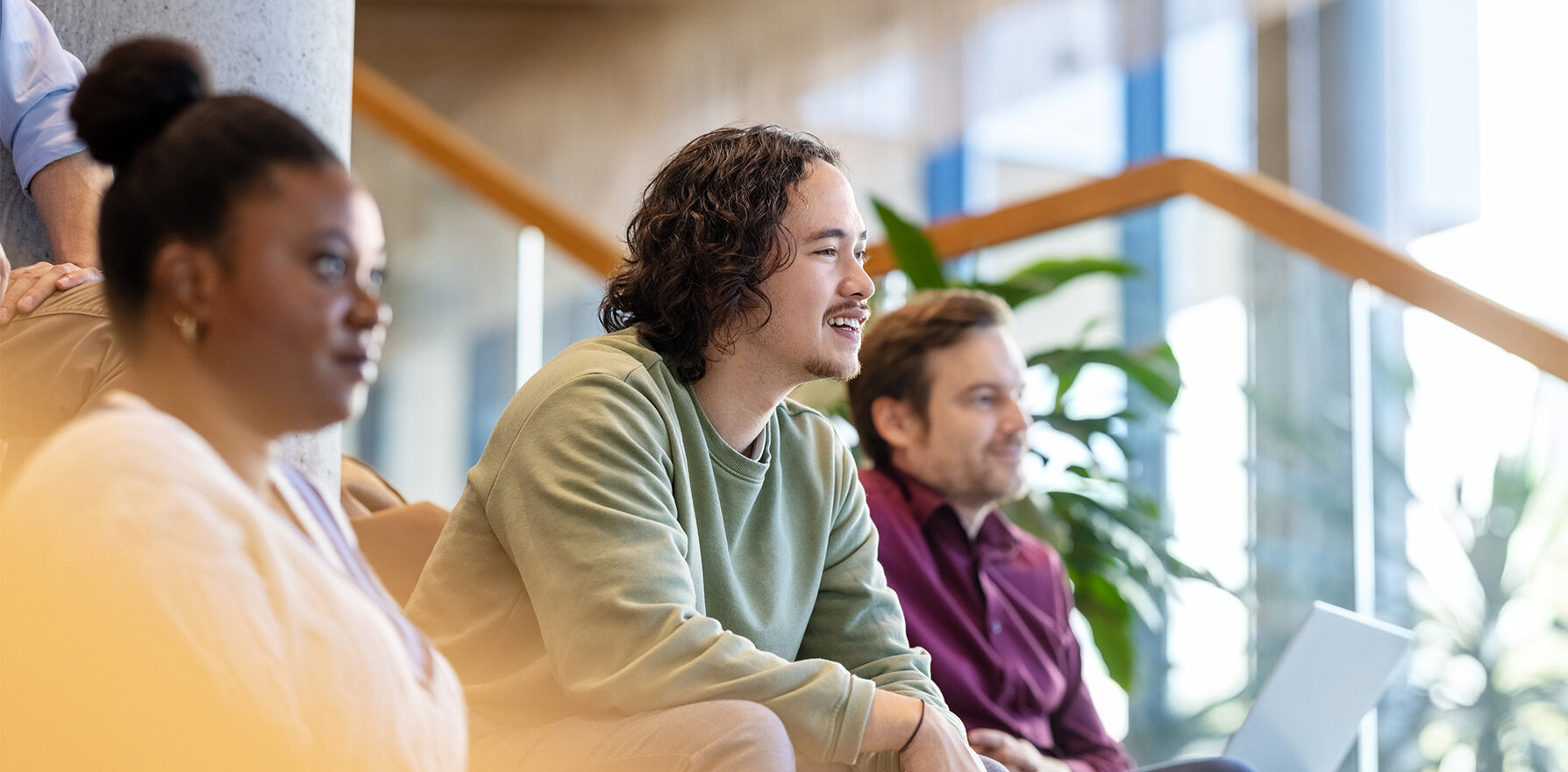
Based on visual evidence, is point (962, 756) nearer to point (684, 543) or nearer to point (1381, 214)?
point (684, 543)

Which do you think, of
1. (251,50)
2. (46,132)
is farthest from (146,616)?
(251,50)

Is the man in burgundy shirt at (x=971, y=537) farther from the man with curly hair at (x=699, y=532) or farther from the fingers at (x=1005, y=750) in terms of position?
the man with curly hair at (x=699, y=532)

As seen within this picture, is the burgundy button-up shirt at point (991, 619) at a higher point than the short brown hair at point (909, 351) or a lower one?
lower

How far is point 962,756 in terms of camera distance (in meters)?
1.27

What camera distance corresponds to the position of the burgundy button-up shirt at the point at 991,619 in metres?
1.91

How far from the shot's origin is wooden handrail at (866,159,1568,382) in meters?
2.35

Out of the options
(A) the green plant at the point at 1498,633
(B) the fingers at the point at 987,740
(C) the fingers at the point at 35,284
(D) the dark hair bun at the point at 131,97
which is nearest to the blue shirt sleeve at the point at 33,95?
(C) the fingers at the point at 35,284

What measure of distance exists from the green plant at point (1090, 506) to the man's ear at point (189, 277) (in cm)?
205

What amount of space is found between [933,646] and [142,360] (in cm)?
133

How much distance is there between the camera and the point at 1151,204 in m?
2.83

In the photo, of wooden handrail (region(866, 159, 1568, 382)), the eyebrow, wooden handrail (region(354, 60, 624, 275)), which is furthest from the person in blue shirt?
wooden handrail (region(354, 60, 624, 275))

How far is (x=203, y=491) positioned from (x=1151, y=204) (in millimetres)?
2390

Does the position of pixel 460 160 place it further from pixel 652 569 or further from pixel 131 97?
pixel 131 97

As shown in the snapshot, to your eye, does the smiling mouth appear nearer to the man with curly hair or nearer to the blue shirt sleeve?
the man with curly hair
